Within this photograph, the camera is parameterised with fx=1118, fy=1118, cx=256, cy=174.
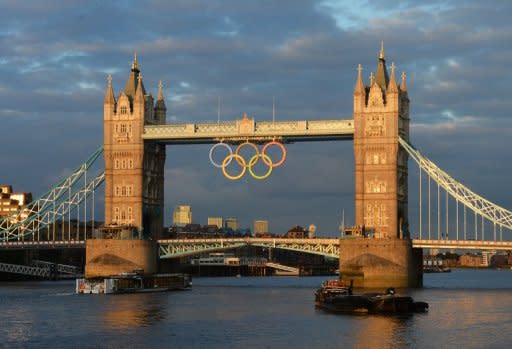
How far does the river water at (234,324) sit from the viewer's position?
78.4 m

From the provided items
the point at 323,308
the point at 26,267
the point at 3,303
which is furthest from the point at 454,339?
the point at 26,267

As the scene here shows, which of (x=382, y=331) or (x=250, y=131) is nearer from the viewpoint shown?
(x=382, y=331)

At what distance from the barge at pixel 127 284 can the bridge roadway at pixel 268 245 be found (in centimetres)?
1205

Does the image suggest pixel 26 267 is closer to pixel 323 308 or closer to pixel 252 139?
pixel 252 139

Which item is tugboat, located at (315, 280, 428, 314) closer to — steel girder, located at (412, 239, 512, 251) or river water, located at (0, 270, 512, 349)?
river water, located at (0, 270, 512, 349)

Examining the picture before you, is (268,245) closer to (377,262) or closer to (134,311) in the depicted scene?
(377,262)

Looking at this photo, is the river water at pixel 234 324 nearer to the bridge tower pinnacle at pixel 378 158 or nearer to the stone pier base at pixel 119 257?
the bridge tower pinnacle at pixel 378 158

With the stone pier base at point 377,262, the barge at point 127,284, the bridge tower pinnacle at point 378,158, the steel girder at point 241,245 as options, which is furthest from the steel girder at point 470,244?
the barge at point 127,284

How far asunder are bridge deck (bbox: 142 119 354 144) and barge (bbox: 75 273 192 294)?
67.1 feet

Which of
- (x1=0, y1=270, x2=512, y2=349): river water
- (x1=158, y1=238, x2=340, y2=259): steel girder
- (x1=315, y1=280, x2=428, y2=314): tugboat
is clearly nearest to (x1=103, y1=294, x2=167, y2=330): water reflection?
(x1=0, y1=270, x2=512, y2=349): river water

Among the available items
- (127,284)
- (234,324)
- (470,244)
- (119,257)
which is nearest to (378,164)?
(470,244)

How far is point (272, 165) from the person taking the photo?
15012 cm

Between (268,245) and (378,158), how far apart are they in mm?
18906

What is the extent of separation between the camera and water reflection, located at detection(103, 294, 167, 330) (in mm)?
90812
